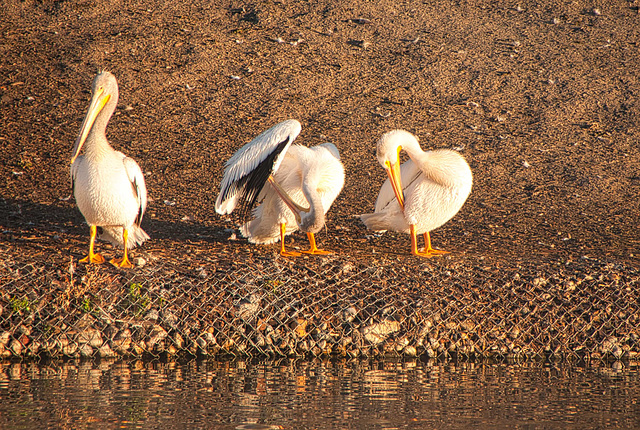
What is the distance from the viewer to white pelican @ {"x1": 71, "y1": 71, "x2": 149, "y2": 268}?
5.52 m

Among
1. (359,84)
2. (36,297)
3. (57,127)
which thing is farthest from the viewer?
(359,84)

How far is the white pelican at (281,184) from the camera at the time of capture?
6.14m

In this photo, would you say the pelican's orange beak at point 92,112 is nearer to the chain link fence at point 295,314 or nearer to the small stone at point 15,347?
the chain link fence at point 295,314

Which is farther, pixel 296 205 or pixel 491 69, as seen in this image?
pixel 491 69

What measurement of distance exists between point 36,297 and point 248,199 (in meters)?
2.20

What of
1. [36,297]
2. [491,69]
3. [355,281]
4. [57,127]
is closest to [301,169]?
[355,281]

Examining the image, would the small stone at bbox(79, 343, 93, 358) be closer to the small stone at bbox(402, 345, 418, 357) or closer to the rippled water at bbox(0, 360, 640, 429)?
the rippled water at bbox(0, 360, 640, 429)

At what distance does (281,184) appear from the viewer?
22.1ft

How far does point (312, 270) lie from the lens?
5434 millimetres

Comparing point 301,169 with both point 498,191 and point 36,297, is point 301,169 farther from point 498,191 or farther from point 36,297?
point 498,191

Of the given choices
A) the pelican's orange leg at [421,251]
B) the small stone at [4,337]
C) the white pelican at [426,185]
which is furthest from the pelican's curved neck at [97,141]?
the pelican's orange leg at [421,251]

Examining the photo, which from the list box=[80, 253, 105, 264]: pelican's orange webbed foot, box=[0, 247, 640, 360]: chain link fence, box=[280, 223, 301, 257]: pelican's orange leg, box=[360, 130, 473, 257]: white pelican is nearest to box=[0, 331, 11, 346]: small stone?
box=[0, 247, 640, 360]: chain link fence

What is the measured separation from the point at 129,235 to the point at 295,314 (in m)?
1.94

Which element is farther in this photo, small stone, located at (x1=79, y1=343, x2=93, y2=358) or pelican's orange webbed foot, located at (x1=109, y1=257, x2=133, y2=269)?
pelican's orange webbed foot, located at (x1=109, y1=257, x2=133, y2=269)
